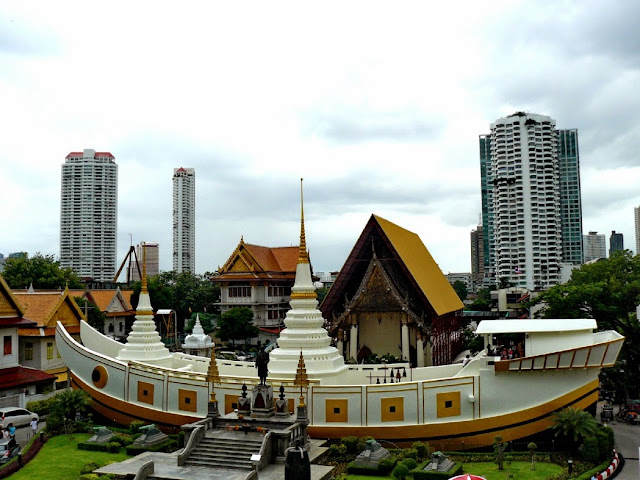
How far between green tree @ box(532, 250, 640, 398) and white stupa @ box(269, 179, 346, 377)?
43.2 feet

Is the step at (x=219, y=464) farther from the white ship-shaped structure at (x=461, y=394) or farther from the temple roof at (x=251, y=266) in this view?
the temple roof at (x=251, y=266)

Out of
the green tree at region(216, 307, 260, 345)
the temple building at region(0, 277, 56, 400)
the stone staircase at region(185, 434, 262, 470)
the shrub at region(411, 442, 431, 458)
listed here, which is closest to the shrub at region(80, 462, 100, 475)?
the stone staircase at region(185, 434, 262, 470)

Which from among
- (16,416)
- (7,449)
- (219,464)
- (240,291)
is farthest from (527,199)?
(7,449)

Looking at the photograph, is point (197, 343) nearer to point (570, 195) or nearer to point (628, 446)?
point (628, 446)

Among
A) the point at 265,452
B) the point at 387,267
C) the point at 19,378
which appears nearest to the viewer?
the point at 265,452

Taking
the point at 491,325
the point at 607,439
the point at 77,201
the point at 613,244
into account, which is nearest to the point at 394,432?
the point at 491,325

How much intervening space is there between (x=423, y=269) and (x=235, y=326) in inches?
691

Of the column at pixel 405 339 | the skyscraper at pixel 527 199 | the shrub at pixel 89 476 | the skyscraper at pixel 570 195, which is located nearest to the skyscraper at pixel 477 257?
the skyscraper at pixel 570 195

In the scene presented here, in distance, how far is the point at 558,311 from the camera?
96.2 ft

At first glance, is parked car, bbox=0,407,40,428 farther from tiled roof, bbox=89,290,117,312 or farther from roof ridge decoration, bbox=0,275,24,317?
tiled roof, bbox=89,290,117,312

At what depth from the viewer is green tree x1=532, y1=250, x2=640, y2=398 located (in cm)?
2748

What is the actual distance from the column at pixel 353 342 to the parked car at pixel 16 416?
17948mm

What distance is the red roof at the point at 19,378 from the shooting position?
82.5ft

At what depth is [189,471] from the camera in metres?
15.8
